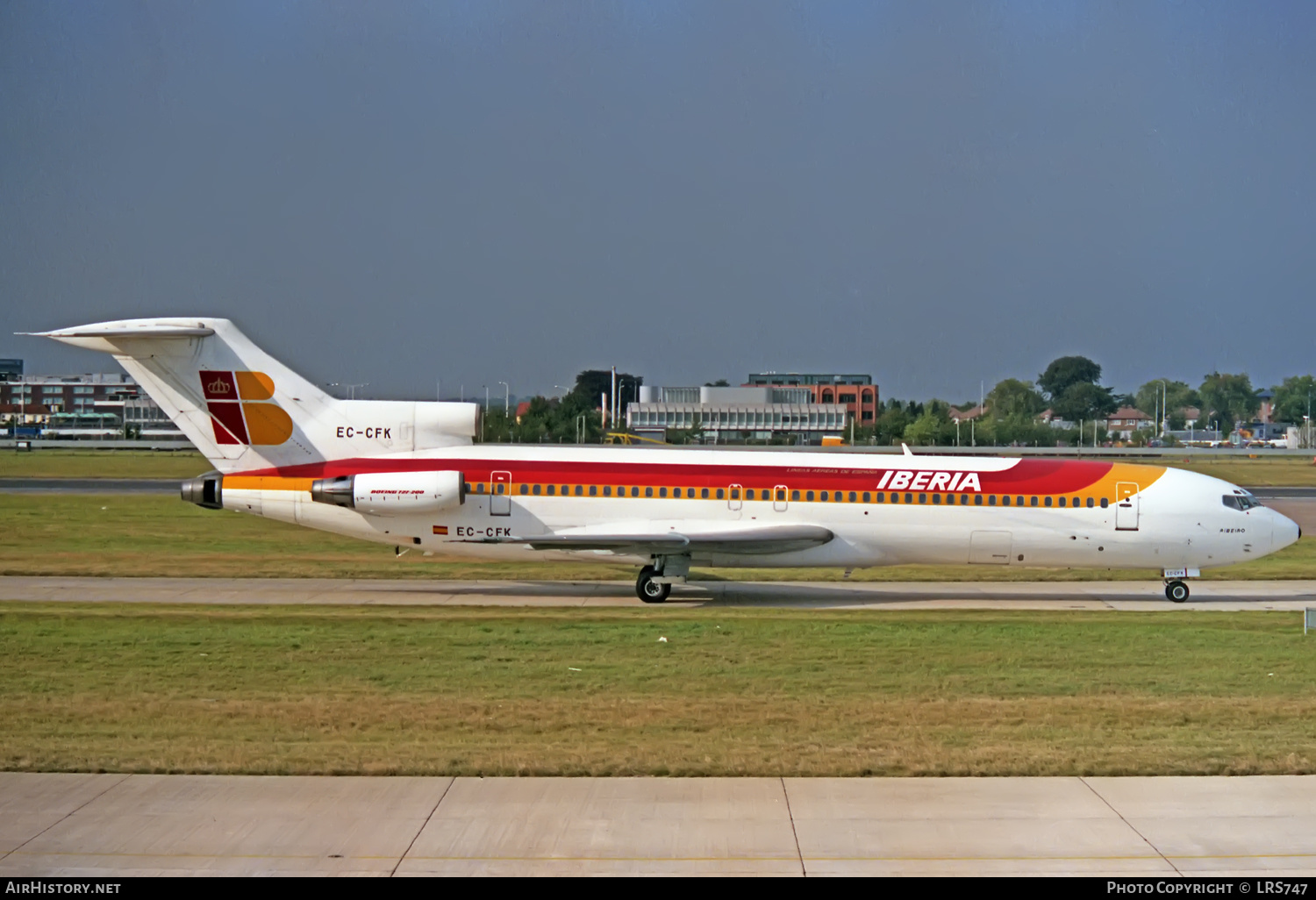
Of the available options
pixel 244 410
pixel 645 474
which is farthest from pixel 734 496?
pixel 244 410

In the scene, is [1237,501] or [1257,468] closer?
[1237,501]

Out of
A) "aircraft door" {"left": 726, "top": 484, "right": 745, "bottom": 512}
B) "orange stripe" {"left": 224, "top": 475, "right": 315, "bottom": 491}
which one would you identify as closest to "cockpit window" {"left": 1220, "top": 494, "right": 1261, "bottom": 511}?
"aircraft door" {"left": 726, "top": 484, "right": 745, "bottom": 512}

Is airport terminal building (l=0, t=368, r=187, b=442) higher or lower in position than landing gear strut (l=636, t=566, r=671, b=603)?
higher

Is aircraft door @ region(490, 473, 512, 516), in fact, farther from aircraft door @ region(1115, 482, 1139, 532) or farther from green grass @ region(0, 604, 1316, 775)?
aircraft door @ region(1115, 482, 1139, 532)

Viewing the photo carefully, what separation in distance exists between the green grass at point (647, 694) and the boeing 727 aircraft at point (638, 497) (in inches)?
138

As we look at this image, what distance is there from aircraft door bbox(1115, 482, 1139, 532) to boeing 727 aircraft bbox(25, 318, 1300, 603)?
25 millimetres

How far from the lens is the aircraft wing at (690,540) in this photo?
25.3m

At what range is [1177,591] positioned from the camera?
26578 mm

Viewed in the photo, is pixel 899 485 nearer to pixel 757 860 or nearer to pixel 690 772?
pixel 690 772

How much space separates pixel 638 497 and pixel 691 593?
262 cm

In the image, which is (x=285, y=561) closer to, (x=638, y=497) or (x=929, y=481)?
(x=638, y=497)

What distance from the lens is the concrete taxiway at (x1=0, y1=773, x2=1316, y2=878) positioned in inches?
354
